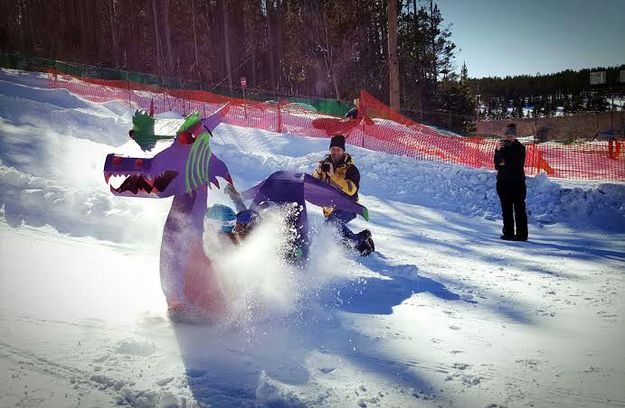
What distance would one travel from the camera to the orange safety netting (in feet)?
44.7

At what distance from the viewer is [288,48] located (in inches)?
1490

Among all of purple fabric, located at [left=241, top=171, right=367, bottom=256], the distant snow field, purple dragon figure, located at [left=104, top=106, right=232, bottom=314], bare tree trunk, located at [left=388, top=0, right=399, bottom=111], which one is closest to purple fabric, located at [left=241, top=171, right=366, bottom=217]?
purple fabric, located at [left=241, top=171, right=367, bottom=256]

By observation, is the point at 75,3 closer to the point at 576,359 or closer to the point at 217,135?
the point at 217,135

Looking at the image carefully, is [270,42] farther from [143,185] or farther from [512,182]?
[143,185]

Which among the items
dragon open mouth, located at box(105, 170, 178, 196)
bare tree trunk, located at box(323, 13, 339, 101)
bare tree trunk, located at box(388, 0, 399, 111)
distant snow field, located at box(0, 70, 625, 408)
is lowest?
distant snow field, located at box(0, 70, 625, 408)

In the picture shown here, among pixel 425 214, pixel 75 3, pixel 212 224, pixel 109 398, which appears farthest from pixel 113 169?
pixel 75 3

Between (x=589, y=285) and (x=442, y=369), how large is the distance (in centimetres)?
275

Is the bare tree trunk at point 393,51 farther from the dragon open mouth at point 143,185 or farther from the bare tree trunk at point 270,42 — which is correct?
the bare tree trunk at point 270,42

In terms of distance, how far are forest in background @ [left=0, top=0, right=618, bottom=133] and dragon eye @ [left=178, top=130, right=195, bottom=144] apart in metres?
16.7

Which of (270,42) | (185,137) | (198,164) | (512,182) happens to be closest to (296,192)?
(198,164)

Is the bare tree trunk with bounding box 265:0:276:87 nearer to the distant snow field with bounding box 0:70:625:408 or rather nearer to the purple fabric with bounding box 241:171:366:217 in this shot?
the distant snow field with bounding box 0:70:625:408

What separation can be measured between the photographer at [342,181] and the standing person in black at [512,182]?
277cm

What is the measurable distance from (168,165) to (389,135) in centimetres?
1326

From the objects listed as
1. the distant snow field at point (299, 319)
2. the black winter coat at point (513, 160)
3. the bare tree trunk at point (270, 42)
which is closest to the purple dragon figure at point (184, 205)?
the distant snow field at point (299, 319)
